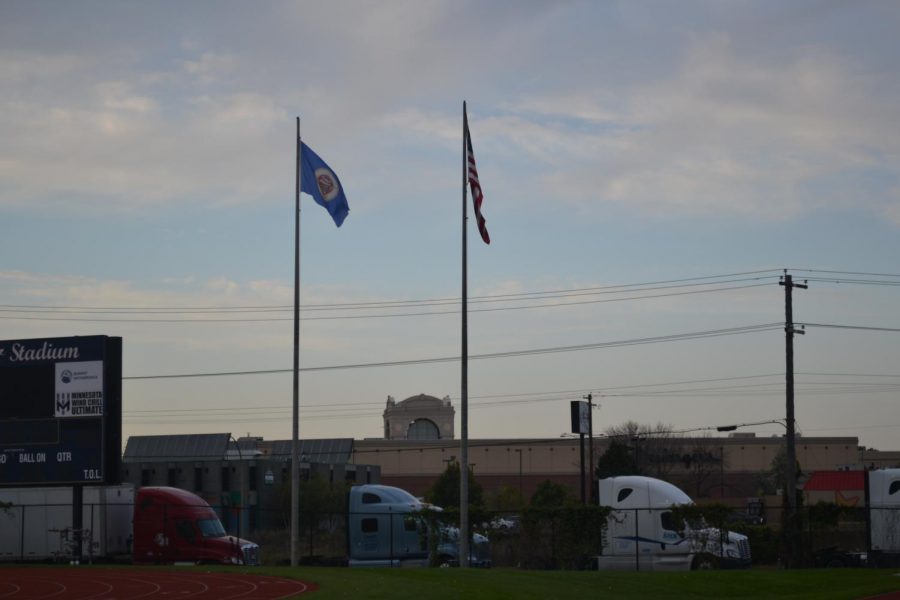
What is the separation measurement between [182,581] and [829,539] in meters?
24.3

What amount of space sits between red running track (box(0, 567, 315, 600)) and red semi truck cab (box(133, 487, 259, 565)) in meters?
5.11

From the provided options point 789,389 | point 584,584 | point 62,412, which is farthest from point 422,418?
point 584,584

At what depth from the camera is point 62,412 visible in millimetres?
42406

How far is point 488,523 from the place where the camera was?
45.6 meters

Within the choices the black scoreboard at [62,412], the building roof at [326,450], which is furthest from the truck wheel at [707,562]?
the building roof at [326,450]

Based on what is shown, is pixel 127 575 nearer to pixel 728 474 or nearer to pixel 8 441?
pixel 8 441

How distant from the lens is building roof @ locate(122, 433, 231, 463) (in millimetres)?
98312

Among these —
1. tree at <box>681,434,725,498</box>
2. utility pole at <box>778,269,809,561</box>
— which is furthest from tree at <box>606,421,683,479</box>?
utility pole at <box>778,269,809,561</box>

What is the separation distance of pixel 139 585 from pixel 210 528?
11231 millimetres

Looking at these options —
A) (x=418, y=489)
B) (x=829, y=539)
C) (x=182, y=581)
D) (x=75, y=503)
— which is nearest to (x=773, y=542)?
(x=829, y=539)

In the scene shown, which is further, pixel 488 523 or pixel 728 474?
pixel 728 474

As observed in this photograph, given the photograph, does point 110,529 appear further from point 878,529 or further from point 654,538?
point 878,529

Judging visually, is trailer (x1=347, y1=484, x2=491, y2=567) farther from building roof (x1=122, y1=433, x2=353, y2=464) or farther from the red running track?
building roof (x1=122, y1=433, x2=353, y2=464)

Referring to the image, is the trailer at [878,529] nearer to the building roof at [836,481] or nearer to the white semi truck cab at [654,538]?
the white semi truck cab at [654,538]
